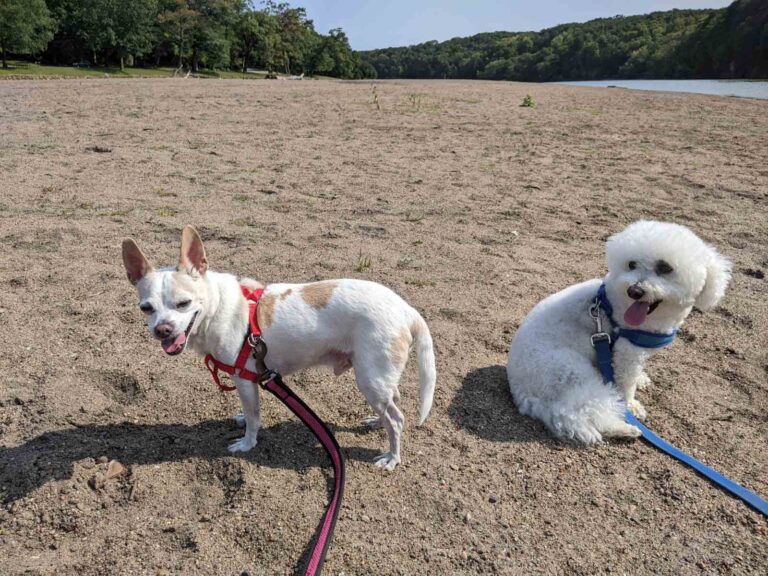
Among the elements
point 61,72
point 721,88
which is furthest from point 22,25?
point 721,88

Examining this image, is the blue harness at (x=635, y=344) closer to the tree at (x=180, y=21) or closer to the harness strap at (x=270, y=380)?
the harness strap at (x=270, y=380)

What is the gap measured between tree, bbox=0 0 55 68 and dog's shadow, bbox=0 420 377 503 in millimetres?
50465

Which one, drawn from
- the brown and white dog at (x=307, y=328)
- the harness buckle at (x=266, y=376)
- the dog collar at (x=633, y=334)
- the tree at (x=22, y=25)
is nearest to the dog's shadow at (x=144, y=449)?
the brown and white dog at (x=307, y=328)

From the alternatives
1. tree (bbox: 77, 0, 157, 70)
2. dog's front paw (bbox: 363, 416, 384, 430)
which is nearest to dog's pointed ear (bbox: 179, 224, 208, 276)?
dog's front paw (bbox: 363, 416, 384, 430)

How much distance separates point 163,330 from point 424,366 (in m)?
1.37

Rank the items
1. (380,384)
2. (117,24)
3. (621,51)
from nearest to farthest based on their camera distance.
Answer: (380,384) < (117,24) < (621,51)

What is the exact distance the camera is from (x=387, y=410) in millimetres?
2930

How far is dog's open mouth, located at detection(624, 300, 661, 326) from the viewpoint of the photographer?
3111 mm

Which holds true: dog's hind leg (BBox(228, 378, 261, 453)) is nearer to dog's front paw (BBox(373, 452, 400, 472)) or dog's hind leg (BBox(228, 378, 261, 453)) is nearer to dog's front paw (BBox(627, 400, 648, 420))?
dog's front paw (BBox(373, 452, 400, 472))

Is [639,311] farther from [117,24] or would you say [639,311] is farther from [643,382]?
[117,24]

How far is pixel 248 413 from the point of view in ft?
9.92

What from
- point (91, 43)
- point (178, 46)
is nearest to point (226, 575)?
point (91, 43)

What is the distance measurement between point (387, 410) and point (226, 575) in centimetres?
111

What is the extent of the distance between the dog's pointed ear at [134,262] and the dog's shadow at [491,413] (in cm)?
205
